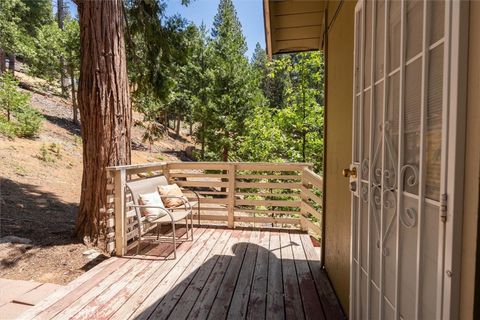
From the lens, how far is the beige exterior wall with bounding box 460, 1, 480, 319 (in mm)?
758

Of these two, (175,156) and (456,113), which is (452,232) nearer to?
(456,113)

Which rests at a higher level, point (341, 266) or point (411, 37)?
point (411, 37)

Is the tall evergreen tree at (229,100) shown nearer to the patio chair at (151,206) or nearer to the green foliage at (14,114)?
the green foliage at (14,114)

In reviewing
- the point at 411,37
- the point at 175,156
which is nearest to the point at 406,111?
the point at 411,37

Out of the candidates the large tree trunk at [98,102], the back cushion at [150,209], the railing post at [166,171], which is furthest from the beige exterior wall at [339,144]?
the railing post at [166,171]

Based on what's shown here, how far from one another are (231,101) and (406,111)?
11.4 meters

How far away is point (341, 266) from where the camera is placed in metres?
2.31

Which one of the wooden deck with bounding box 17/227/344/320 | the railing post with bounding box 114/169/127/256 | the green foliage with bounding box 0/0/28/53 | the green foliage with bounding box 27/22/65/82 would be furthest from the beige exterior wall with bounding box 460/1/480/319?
the green foliage with bounding box 0/0/28/53

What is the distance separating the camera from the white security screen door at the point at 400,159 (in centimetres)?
95

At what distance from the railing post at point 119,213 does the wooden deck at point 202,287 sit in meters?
0.15

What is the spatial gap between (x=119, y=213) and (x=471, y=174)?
132 inches

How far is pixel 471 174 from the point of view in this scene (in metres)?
0.78

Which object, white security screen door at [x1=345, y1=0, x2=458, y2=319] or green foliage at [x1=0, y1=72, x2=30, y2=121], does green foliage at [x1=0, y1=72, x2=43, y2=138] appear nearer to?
green foliage at [x1=0, y1=72, x2=30, y2=121]

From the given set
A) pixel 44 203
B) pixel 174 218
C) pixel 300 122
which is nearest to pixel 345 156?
pixel 174 218
